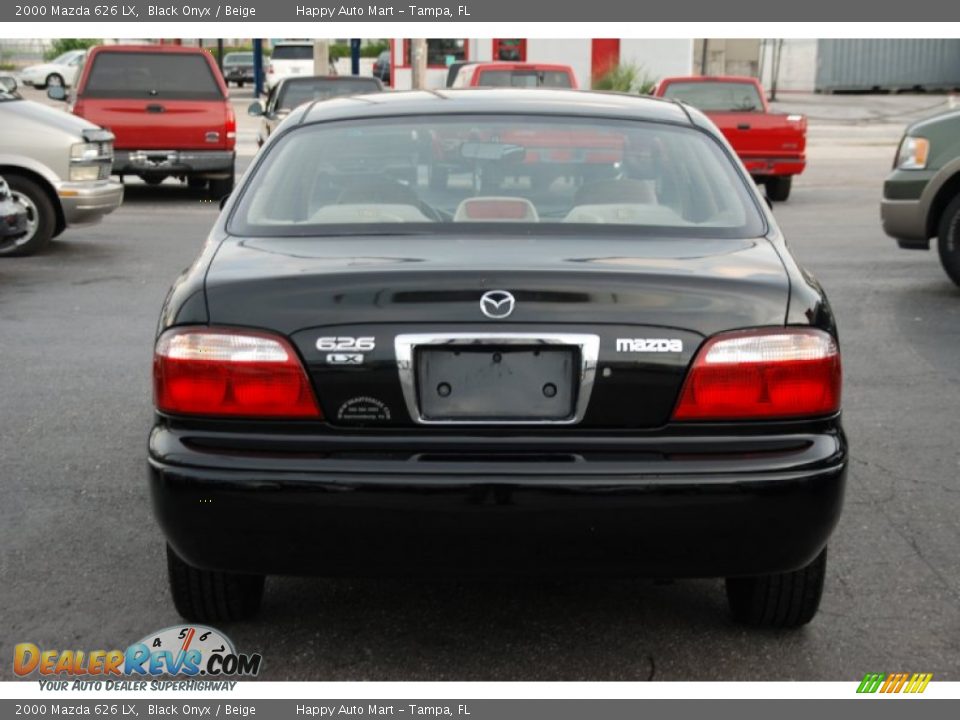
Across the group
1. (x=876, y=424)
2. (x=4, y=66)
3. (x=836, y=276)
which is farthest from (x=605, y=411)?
(x=4, y=66)

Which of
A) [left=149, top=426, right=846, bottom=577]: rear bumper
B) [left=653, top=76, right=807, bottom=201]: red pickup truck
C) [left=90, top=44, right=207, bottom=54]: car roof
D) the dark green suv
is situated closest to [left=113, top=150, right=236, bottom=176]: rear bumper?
[left=90, top=44, right=207, bottom=54]: car roof

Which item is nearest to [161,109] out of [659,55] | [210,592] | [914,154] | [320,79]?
[320,79]

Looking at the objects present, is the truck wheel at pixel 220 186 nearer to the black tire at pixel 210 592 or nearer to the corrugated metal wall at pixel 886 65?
the black tire at pixel 210 592

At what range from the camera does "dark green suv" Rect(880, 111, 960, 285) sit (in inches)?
419

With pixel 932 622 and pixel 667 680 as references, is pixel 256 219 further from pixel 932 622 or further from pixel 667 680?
pixel 932 622

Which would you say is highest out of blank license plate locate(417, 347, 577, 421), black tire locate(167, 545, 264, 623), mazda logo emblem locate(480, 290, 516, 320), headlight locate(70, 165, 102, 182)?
mazda logo emblem locate(480, 290, 516, 320)

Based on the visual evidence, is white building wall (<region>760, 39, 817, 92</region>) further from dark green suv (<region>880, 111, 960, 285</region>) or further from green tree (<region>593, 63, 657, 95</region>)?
dark green suv (<region>880, 111, 960, 285</region>)

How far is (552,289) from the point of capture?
12.2ft

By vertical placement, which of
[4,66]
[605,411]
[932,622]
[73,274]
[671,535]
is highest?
[605,411]

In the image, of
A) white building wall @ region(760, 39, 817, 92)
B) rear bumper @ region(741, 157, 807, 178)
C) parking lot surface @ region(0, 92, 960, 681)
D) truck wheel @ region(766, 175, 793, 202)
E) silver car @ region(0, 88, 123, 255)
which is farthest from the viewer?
white building wall @ region(760, 39, 817, 92)

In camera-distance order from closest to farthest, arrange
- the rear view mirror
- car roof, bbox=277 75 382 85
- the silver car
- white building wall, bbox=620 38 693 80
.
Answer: the rear view mirror, the silver car, car roof, bbox=277 75 382 85, white building wall, bbox=620 38 693 80

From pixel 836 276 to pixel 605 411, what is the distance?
8.51m

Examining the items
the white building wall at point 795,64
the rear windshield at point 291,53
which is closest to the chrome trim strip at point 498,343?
the rear windshield at point 291,53

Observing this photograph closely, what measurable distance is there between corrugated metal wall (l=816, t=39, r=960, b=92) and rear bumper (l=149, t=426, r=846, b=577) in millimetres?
49482
